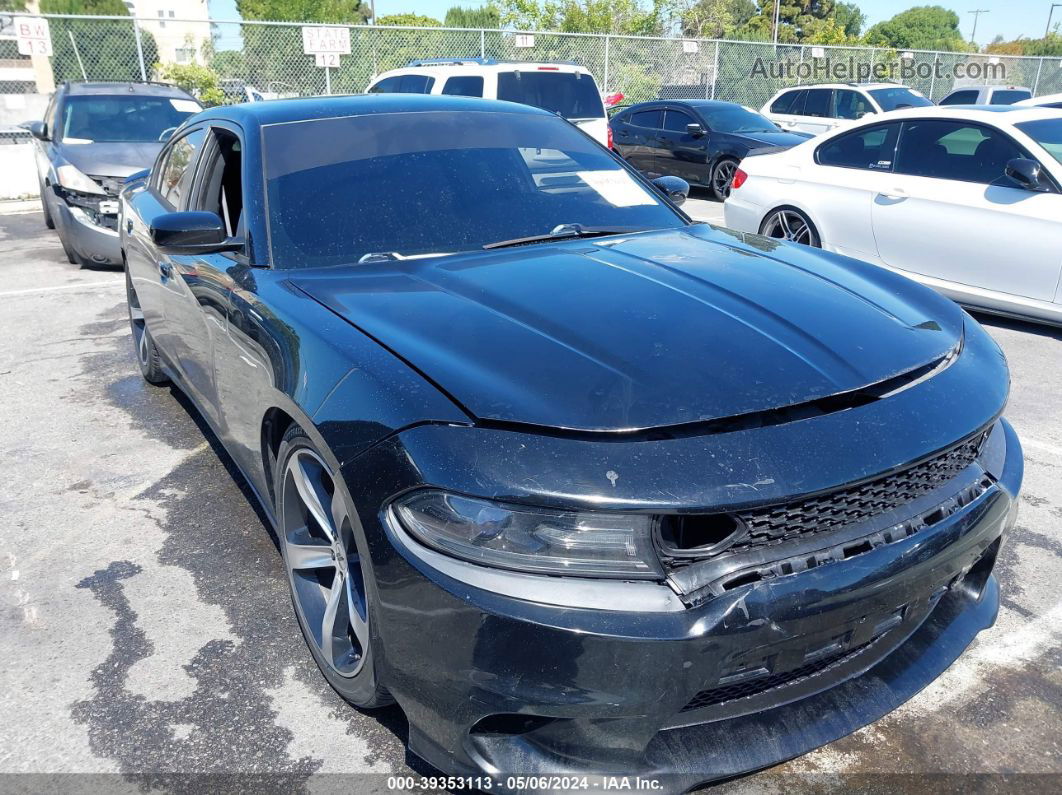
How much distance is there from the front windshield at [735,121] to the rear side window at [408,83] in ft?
14.1

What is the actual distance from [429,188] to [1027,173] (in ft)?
14.4

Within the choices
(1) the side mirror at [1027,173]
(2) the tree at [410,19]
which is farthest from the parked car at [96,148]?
(2) the tree at [410,19]

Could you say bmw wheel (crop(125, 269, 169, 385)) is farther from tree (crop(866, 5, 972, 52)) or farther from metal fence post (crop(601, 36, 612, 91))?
tree (crop(866, 5, 972, 52))

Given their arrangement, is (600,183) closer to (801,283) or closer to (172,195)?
(801,283)

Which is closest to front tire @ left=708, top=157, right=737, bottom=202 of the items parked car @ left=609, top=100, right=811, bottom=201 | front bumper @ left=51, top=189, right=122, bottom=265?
parked car @ left=609, top=100, right=811, bottom=201

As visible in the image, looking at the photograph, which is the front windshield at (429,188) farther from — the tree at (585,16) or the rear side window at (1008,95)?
the tree at (585,16)

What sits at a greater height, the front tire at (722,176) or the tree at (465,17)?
the tree at (465,17)

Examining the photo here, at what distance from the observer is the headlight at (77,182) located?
797cm

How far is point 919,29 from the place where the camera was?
99.9 meters

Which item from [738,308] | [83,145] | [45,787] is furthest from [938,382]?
[83,145]

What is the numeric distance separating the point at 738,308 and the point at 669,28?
40.1 meters

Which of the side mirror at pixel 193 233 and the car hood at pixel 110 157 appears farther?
the car hood at pixel 110 157

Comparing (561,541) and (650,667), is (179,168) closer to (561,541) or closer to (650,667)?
(561,541)

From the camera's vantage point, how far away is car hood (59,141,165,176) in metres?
8.20
